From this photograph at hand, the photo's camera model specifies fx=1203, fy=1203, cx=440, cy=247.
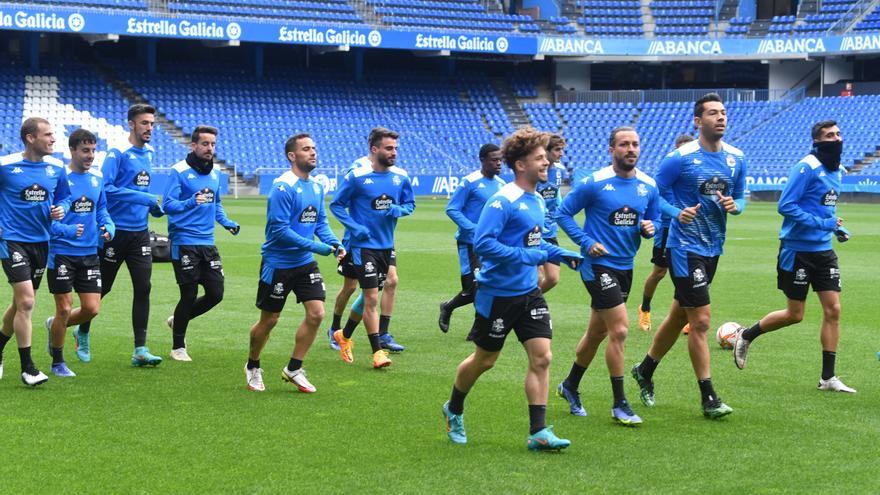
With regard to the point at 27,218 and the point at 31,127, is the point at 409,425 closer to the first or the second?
the point at 27,218

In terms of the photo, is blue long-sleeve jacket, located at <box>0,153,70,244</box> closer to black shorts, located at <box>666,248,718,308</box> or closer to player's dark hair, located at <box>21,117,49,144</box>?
player's dark hair, located at <box>21,117,49,144</box>

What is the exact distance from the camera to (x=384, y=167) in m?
11.1

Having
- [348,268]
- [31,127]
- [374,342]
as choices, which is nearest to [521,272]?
[374,342]

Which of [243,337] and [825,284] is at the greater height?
[825,284]

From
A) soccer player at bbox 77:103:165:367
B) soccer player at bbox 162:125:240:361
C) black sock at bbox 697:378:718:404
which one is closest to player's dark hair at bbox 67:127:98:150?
soccer player at bbox 77:103:165:367

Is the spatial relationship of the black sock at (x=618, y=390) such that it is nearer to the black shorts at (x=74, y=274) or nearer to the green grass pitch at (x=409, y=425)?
the green grass pitch at (x=409, y=425)

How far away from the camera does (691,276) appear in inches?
331

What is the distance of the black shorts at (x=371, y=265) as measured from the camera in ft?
35.7

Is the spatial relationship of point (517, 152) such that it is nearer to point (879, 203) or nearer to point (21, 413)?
point (21, 413)

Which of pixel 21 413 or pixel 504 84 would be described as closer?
pixel 21 413

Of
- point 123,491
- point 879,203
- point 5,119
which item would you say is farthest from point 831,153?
point 5,119

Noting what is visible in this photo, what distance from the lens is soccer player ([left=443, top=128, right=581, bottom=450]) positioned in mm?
7211

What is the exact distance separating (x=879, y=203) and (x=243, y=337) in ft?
115

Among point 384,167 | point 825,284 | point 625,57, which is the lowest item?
point 825,284
